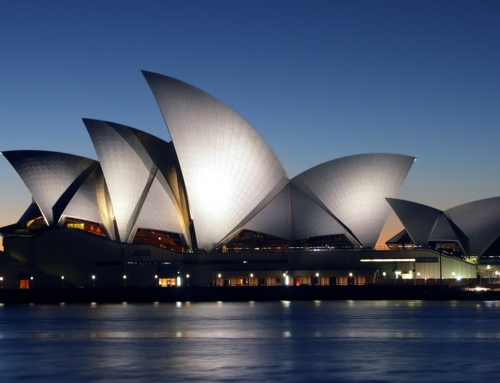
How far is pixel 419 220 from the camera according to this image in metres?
65.6

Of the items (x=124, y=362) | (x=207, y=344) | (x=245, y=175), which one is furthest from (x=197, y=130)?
(x=124, y=362)

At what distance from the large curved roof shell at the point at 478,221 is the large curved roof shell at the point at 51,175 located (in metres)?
29.6

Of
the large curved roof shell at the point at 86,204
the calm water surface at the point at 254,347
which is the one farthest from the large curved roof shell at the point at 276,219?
the calm water surface at the point at 254,347

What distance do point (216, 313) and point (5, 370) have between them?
22.7m

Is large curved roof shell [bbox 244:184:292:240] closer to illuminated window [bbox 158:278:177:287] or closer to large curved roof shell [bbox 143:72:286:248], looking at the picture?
large curved roof shell [bbox 143:72:286:248]

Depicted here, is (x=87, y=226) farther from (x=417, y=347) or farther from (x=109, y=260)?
(x=417, y=347)

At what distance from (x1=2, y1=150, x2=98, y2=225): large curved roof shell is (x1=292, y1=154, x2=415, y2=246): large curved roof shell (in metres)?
17.4

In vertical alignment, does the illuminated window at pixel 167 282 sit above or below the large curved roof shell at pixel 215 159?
below

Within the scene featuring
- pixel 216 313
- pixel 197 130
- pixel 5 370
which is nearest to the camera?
pixel 5 370

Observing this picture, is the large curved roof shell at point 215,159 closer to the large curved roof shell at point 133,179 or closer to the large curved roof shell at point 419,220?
the large curved roof shell at point 133,179

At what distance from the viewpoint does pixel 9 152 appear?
209ft

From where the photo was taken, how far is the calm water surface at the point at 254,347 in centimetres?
2203

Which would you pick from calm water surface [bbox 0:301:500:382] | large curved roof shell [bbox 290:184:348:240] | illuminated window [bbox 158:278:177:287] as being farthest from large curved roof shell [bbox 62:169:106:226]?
calm water surface [bbox 0:301:500:382]

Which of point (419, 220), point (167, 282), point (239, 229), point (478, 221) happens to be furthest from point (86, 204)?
point (478, 221)
